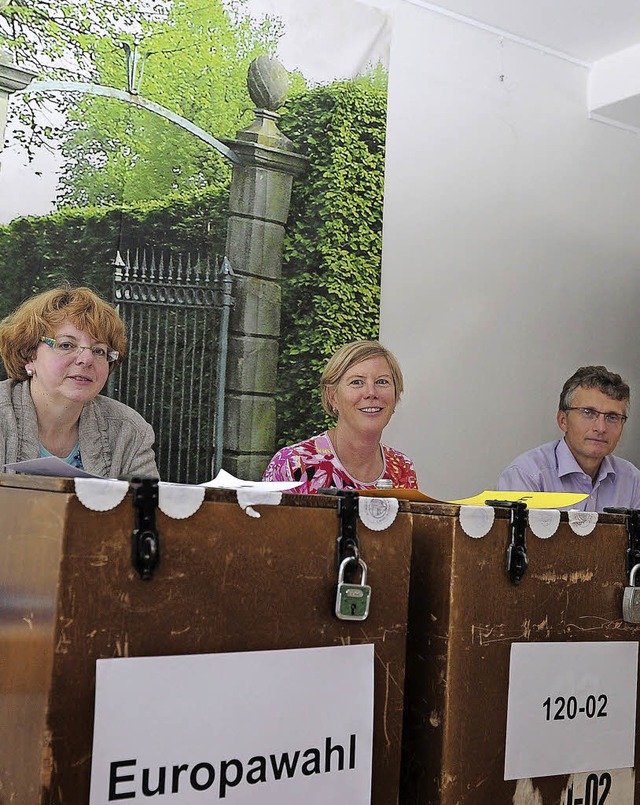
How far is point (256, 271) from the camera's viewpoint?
358 centimetres

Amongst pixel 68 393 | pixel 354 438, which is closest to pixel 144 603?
pixel 68 393

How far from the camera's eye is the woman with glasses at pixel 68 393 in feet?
8.06

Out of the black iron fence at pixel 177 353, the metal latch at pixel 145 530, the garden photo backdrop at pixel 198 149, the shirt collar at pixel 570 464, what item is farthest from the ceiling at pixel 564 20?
the metal latch at pixel 145 530

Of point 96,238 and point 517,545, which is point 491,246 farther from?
point 517,545

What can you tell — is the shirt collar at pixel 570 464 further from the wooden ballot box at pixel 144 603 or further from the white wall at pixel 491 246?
the wooden ballot box at pixel 144 603

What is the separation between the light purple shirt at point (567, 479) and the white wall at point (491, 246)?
79 centimetres

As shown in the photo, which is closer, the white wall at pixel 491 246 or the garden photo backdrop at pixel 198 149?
the garden photo backdrop at pixel 198 149

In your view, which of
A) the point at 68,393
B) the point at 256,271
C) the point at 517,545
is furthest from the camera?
the point at 256,271

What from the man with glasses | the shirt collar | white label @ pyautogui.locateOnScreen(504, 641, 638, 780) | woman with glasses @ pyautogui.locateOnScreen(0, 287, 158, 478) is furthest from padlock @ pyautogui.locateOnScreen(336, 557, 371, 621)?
the shirt collar

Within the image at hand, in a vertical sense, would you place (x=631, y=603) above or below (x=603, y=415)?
below

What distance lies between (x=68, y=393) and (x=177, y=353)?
0.95 meters

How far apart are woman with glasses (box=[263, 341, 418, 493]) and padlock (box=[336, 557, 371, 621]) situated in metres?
1.70

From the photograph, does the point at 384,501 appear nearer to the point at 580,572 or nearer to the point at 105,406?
the point at 580,572

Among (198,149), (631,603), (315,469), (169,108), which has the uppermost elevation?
(169,108)
